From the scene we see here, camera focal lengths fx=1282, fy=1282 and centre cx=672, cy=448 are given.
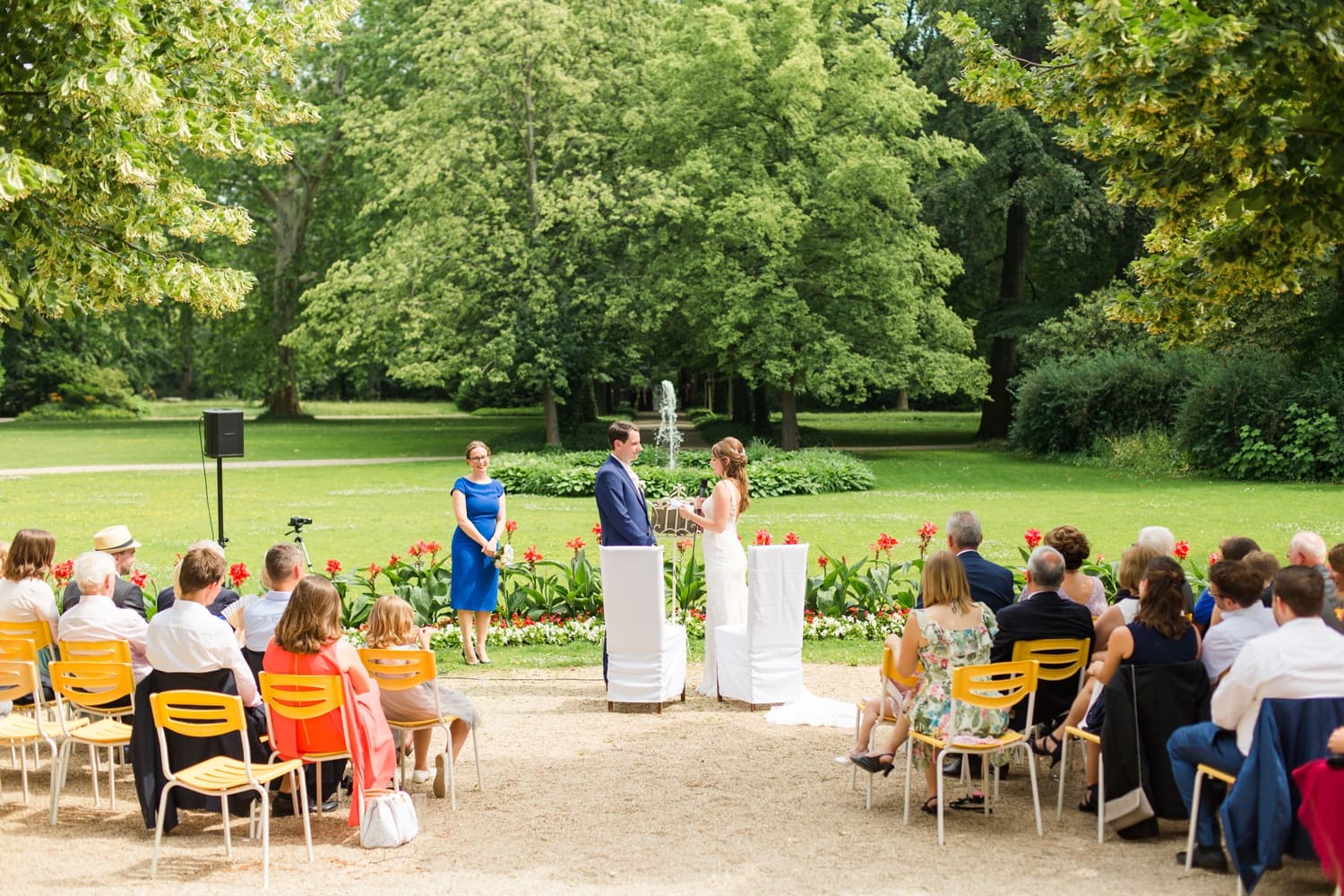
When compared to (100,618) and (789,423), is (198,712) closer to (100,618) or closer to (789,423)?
(100,618)

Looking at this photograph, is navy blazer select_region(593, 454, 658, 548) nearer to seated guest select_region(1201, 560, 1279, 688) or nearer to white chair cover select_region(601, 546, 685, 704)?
white chair cover select_region(601, 546, 685, 704)

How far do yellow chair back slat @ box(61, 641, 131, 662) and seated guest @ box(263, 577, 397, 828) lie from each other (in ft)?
3.28

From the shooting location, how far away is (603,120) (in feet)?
112

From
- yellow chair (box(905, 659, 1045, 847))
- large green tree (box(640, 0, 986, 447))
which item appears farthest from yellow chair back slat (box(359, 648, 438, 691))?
large green tree (box(640, 0, 986, 447))

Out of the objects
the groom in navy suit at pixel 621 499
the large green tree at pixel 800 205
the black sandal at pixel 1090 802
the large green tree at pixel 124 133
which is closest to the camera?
the black sandal at pixel 1090 802

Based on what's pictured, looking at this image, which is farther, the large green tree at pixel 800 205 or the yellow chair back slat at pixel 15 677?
the large green tree at pixel 800 205

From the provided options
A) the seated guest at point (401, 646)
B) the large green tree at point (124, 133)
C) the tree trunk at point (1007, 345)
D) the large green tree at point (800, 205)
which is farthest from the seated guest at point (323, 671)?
the tree trunk at point (1007, 345)

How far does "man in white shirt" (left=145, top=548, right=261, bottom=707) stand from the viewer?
5.95m

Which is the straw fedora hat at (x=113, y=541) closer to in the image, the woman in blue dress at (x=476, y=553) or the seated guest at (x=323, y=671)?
the seated guest at (x=323, y=671)

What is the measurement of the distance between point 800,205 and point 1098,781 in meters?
27.2

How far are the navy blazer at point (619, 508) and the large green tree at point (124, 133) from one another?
331cm

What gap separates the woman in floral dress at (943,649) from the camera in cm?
625

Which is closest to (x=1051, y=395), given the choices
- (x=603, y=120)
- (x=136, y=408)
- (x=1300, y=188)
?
(x=603, y=120)

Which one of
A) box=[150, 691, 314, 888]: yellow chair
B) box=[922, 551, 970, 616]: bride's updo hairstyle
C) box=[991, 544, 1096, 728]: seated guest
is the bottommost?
box=[150, 691, 314, 888]: yellow chair
